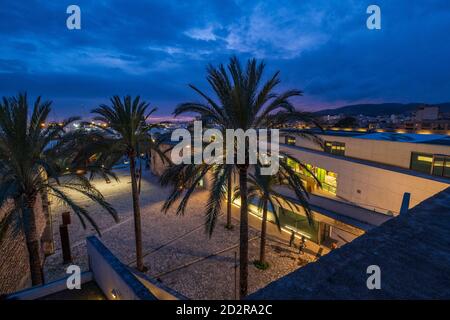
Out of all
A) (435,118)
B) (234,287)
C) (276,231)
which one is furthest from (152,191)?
(435,118)

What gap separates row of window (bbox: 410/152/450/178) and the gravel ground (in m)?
9.76

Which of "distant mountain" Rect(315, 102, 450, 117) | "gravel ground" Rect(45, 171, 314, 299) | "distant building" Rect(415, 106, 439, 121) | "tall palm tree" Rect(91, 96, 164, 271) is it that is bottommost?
"gravel ground" Rect(45, 171, 314, 299)

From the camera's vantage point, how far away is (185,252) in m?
13.2

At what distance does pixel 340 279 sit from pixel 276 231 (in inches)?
534

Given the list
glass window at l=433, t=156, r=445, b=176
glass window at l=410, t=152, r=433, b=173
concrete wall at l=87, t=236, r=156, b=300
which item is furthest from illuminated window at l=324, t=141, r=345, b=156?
concrete wall at l=87, t=236, r=156, b=300

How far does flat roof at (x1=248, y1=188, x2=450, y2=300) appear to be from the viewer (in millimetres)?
2236

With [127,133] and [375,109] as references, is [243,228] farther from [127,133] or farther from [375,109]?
[375,109]

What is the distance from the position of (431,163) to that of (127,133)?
60.3 feet

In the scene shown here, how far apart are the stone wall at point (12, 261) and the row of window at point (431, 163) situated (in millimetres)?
21220

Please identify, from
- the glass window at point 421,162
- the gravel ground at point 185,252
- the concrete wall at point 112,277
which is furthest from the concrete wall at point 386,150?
the concrete wall at point 112,277

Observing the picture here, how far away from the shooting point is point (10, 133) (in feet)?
21.9

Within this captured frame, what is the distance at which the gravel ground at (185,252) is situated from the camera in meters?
10.9

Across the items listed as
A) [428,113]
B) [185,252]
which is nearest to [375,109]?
Result: [428,113]

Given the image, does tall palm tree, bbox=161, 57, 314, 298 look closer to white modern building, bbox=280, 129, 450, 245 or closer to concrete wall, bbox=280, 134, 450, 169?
white modern building, bbox=280, 129, 450, 245
